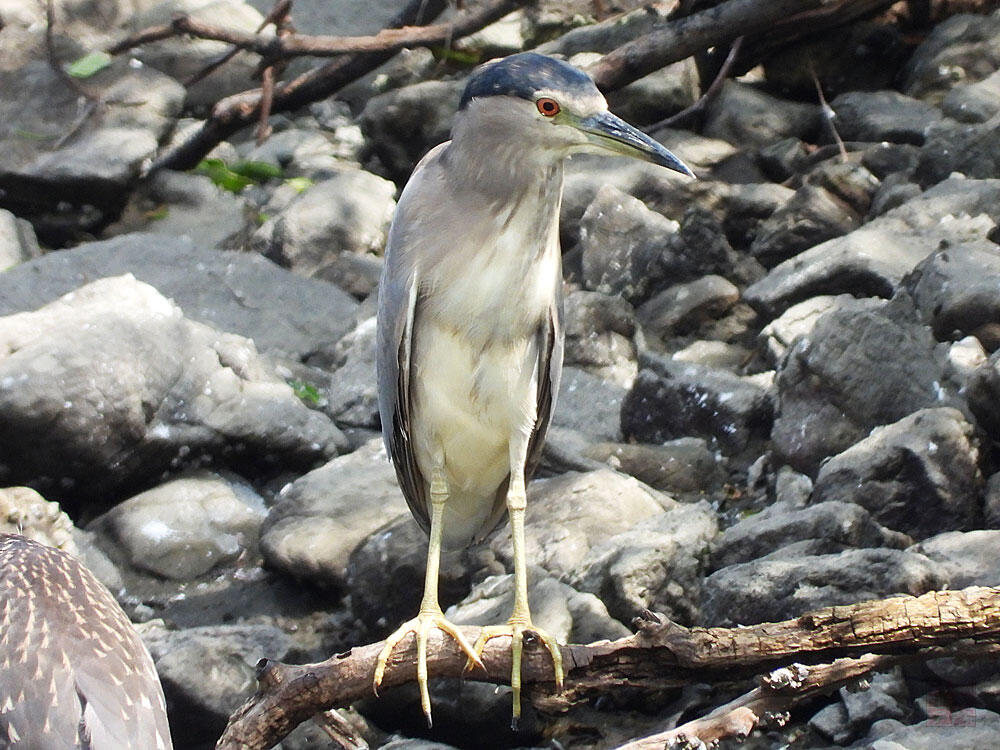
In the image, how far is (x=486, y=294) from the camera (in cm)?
402

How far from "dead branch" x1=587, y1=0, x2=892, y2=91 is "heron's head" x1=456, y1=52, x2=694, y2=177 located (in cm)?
423

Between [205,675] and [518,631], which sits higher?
[518,631]

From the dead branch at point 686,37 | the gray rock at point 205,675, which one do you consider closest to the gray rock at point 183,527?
the gray rock at point 205,675

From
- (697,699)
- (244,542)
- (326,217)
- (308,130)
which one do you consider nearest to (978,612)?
(697,699)

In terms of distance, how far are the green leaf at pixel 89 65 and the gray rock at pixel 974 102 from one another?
5693 mm

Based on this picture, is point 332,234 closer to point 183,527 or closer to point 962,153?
point 183,527

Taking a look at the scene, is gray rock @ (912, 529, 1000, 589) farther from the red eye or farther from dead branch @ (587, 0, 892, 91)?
dead branch @ (587, 0, 892, 91)

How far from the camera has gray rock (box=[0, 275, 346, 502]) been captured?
6023 mm

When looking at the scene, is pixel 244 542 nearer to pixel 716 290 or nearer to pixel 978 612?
pixel 716 290

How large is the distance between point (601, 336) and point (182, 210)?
3.55m

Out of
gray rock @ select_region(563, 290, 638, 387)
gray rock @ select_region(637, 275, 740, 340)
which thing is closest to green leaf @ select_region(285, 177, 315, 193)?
gray rock @ select_region(563, 290, 638, 387)

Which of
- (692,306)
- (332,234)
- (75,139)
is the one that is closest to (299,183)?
(332,234)

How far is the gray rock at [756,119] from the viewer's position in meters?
8.65

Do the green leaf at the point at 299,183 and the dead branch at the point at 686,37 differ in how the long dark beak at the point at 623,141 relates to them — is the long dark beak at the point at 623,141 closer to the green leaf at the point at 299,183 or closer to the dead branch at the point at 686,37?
the dead branch at the point at 686,37
